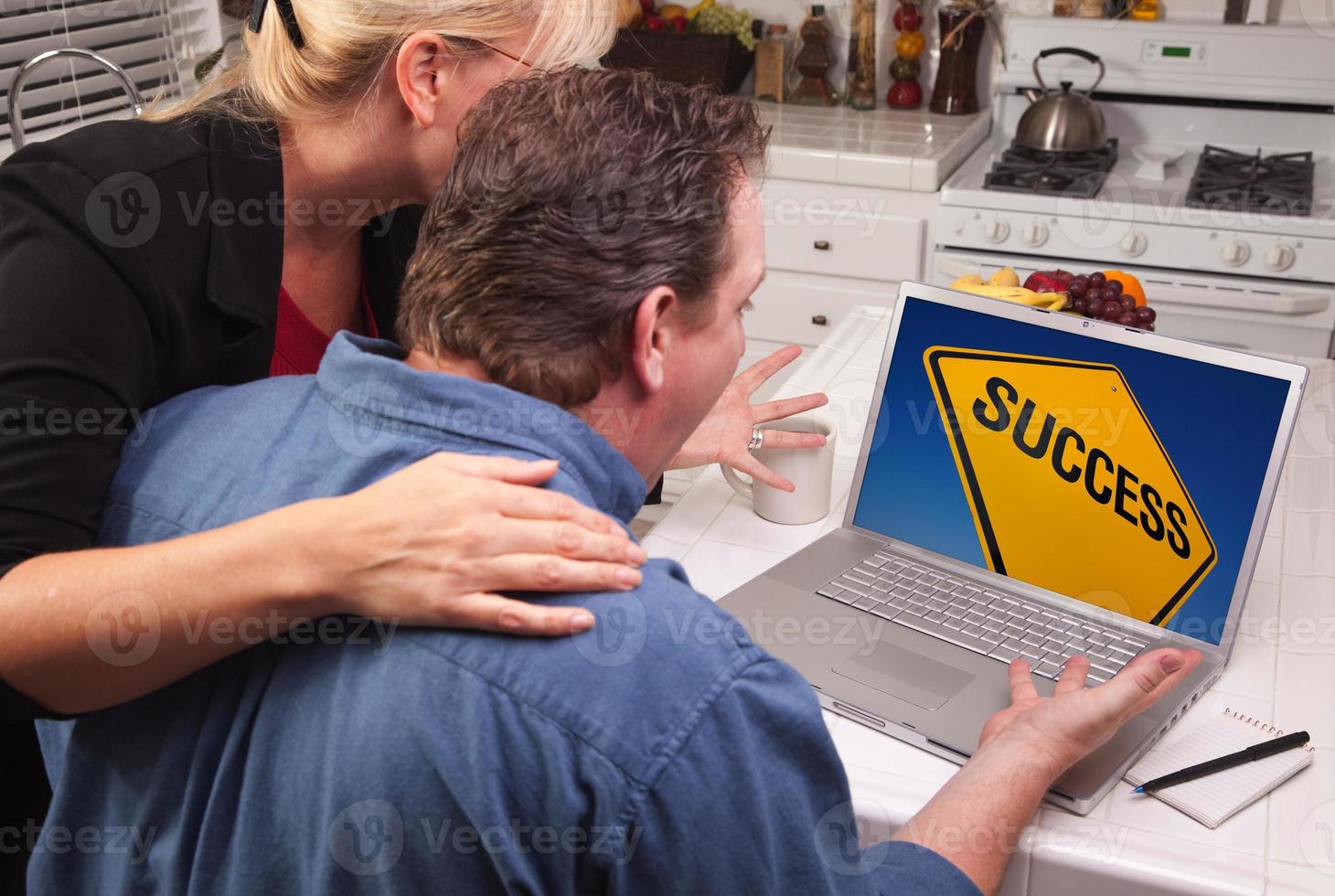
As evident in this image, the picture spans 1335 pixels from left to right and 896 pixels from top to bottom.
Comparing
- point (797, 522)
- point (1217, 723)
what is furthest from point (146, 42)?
point (1217, 723)

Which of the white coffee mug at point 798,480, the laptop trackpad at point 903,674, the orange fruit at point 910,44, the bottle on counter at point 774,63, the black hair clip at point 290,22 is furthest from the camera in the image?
the bottle on counter at point 774,63

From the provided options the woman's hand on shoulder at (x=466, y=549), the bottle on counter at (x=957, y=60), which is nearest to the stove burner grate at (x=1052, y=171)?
the bottle on counter at (x=957, y=60)

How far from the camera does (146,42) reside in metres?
2.72

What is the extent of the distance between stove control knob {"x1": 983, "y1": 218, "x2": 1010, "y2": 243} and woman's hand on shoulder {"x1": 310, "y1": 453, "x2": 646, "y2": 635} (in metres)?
2.36

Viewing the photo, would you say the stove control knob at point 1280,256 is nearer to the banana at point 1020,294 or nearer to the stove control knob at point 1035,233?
the stove control knob at point 1035,233

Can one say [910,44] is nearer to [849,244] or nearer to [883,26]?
[883,26]

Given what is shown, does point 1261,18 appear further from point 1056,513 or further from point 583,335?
point 583,335

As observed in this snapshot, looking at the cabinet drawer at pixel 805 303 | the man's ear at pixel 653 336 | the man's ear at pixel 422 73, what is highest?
the man's ear at pixel 422 73

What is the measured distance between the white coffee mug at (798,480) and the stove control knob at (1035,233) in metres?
1.67

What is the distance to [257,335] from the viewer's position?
1189mm

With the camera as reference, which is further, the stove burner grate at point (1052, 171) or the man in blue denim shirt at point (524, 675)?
the stove burner grate at point (1052, 171)

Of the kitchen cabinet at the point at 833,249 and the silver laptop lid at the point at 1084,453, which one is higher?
the silver laptop lid at the point at 1084,453

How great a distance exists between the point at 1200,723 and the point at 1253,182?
225 centimetres

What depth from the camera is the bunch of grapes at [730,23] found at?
3.60 metres
